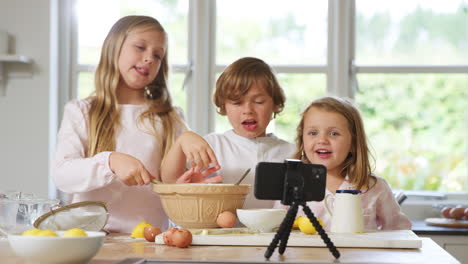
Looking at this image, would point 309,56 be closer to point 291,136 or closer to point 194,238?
point 291,136

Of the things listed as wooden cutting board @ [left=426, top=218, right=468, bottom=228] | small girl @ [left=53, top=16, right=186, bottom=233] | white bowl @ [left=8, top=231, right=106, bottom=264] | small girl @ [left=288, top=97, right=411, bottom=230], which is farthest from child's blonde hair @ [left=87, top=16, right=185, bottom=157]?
wooden cutting board @ [left=426, top=218, right=468, bottom=228]

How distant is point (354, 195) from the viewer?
1.70m

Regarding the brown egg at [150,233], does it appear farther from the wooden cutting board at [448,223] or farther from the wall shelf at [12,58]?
the wall shelf at [12,58]

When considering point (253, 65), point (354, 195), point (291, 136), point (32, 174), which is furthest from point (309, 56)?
point (354, 195)

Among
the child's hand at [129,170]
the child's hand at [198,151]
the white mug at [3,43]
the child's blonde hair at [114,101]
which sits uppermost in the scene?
the white mug at [3,43]

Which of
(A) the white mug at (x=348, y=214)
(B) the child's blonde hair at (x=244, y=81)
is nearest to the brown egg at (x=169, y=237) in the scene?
(A) the white mug at (x=348, y=214)

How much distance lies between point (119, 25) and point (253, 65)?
49 cm

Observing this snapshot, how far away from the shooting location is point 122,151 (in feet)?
7.06

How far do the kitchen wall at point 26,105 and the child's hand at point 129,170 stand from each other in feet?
5.59

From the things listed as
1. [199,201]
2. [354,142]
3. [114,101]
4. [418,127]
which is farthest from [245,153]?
[418,127]

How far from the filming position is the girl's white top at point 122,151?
1998 millimetres

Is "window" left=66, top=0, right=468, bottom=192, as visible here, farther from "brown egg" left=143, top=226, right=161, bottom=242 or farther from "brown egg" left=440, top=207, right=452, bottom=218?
"brown egg" left=143, top=226, right=161, bottom=242

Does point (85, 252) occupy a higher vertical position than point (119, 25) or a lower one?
lower

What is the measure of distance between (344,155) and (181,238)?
0.86 meters
